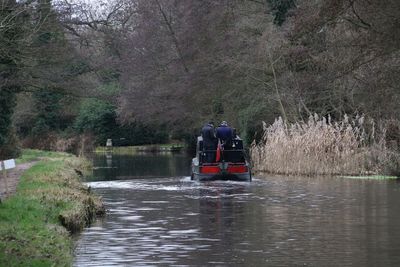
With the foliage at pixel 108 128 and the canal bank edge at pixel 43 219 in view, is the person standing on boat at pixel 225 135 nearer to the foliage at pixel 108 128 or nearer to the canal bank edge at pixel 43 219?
the canal bank edge at pixel 43 219

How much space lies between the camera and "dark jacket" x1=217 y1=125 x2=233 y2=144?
3102 cm

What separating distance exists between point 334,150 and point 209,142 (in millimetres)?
5416

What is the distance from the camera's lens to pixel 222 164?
29969mm

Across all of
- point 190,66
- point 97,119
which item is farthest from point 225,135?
point 97,119

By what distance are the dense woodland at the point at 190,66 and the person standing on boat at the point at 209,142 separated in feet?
16.0

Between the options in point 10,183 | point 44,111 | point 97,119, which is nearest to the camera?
point 10,183

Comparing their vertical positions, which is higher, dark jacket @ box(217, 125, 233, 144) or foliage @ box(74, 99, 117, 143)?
foliage @ box(74, 99, 117, 143)

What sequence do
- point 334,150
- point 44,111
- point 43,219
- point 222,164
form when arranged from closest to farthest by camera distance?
1. point 43,219
2. point 222,164
3. point 334,150
4. point 44,111

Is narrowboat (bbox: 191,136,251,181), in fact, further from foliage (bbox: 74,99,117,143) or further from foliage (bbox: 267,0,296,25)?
foliage (bbox: 74,99,117,143)

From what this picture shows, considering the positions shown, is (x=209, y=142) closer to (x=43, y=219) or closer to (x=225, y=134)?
(x=225, y=134)

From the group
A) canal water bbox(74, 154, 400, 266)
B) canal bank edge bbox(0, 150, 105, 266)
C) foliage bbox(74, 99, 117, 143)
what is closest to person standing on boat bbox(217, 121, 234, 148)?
canal water bbox(74, 154, 400, 266)

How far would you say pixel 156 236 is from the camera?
15.9 metres

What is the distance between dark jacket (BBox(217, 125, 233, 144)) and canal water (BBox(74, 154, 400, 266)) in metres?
2.35

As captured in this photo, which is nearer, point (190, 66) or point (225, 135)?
point (225, 135)
